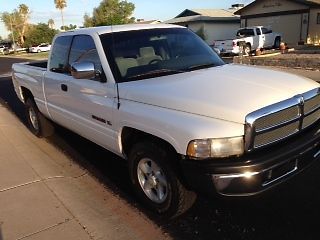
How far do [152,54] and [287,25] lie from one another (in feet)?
102

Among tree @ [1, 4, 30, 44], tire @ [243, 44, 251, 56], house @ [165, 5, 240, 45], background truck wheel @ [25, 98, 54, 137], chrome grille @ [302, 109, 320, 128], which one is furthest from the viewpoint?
tree @ [1, 4, 30, 44]

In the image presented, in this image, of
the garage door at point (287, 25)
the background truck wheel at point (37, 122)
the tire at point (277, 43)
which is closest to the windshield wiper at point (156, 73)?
the background truck wheel at point (37, 122)

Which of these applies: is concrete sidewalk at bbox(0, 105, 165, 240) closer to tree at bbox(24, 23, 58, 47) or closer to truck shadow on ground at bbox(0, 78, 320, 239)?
truck shadow on ground at bbox(0, 78, 320, 239)

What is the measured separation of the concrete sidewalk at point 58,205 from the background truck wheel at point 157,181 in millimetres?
208

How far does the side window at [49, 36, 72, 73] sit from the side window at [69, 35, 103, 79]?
0.17 meters

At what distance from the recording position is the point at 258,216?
3.95 m

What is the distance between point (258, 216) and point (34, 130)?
16.1ft

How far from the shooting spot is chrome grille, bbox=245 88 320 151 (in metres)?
3.21

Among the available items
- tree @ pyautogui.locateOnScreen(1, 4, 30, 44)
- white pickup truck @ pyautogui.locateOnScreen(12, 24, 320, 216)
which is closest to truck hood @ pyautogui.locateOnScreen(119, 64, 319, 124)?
white pickup truck @ pyautogui.locateOnScreen(12, 24, 320, 216)

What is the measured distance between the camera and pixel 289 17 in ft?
107

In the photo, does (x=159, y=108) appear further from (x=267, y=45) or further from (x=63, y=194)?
(x=267, y=45)

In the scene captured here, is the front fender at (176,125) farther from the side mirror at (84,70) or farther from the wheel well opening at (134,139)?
the side mirror at (84,70)

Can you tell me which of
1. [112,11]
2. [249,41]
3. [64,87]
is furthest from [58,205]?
[112,11]

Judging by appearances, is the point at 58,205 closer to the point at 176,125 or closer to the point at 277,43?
the point at 176,125
